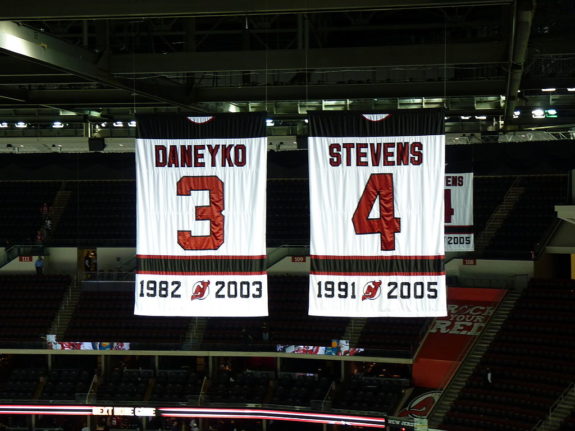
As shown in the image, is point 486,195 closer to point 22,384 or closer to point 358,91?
point 358,91

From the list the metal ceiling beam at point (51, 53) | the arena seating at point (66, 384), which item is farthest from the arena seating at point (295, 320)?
the metal ceiling beam at point (51, 53)

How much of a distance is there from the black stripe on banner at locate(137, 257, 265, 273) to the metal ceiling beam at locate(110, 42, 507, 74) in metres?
3.66

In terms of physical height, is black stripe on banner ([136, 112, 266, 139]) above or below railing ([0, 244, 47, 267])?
above

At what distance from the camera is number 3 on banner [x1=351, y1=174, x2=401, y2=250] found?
10.7 metres

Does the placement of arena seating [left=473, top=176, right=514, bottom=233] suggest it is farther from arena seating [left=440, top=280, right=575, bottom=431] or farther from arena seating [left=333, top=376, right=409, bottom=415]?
arena seating [left=333, top=376, right=409, bottom=415]

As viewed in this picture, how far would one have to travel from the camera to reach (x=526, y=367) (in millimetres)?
24531

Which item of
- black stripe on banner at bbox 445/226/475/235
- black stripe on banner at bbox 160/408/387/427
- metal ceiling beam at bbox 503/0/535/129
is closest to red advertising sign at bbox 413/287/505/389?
black stripe on banner at bbox 160/408/387/427

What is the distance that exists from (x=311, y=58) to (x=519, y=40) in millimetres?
3818

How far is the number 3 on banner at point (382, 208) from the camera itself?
1072 cm

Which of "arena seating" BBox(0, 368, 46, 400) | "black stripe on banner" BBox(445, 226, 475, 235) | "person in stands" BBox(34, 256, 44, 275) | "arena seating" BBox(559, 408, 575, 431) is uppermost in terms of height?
"black stripe on banner" BBox(445, 226, 475, 235)

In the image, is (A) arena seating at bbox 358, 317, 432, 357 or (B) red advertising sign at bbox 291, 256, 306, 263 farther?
(B) red advertising sign at bbox 291, 256, 306, 263

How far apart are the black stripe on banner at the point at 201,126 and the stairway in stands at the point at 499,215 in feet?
68.3

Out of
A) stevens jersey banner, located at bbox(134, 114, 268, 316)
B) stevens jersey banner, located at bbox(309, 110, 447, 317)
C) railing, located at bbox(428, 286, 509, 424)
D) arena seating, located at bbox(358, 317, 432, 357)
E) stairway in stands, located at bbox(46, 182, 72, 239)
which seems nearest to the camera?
stevens jersey banner, located at bbox(309, 110, 447, 317)

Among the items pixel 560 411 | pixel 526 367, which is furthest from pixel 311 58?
pixel 526 367
